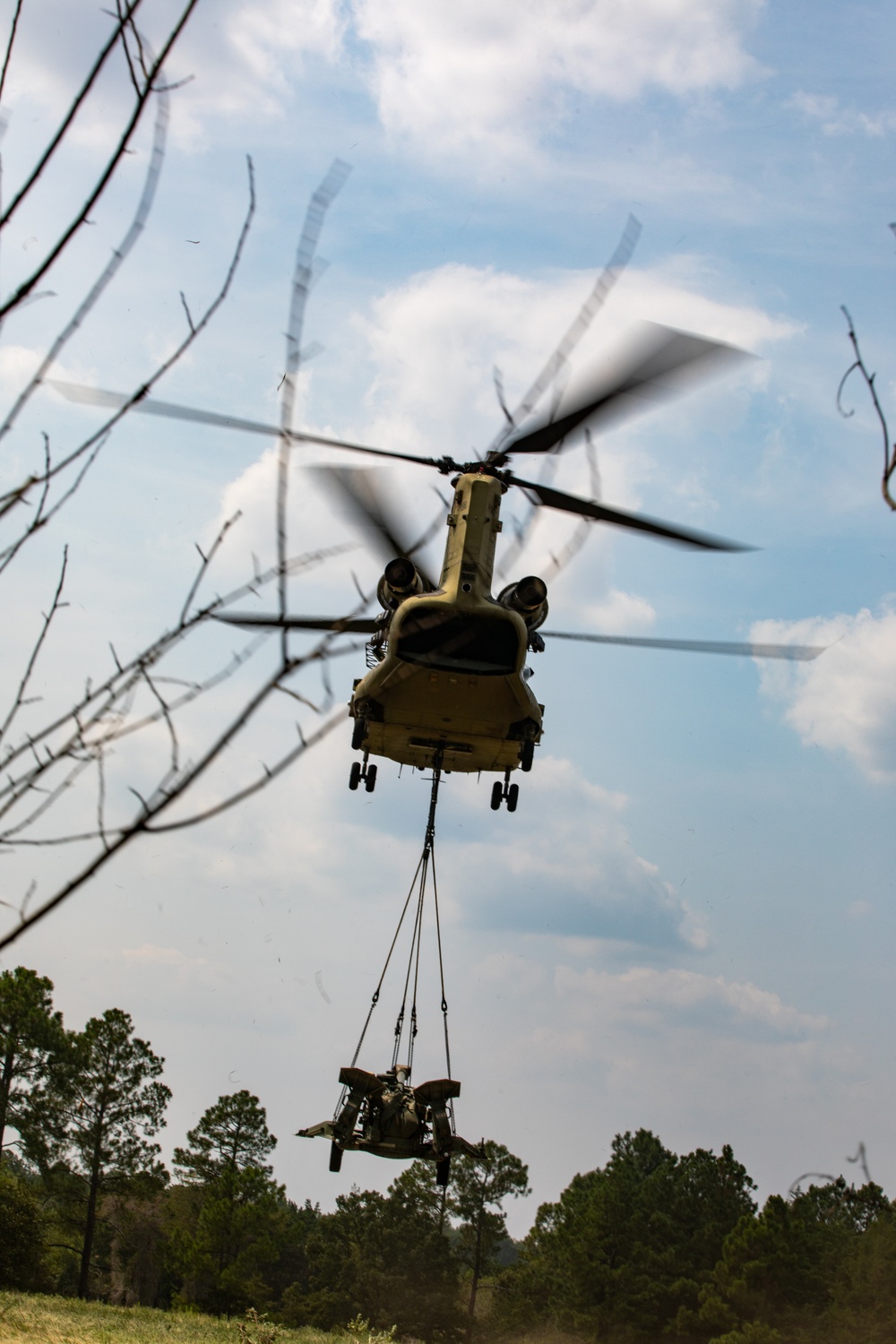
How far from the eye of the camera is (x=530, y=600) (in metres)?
10.5

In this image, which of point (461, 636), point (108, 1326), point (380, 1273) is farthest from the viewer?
point (380, 1273)

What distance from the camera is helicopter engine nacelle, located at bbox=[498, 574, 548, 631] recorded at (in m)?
10.5

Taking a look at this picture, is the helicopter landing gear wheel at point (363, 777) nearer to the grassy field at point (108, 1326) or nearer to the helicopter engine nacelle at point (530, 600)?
the helicopter engine nacelle at point (530, 600)

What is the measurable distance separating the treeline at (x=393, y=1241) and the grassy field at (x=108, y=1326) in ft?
8.07

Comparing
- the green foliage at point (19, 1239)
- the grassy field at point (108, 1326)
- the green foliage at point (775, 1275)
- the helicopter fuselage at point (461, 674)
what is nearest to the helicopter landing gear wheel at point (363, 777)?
the helicopter fuselage at point (461, 674)

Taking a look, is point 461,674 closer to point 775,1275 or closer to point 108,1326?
point 108,1326

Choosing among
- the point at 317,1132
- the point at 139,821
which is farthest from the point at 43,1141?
the point at 139,821

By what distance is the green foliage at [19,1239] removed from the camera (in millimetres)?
33594

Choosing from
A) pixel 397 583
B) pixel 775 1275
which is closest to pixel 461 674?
pixel 397 583

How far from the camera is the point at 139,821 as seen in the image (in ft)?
6.46

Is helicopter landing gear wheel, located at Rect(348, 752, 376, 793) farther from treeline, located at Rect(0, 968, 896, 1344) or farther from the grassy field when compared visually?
treeline, located at Rect(0, 968, 896, 1344)

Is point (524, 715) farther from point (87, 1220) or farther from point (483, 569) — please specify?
point (87, 1220)

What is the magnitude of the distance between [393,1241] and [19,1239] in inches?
713

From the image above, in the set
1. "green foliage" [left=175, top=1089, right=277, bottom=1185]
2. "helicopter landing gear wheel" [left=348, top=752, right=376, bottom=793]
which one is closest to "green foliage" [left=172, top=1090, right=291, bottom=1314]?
"green foliage" [left=175, top=1089, right=277, bottom=1185]
